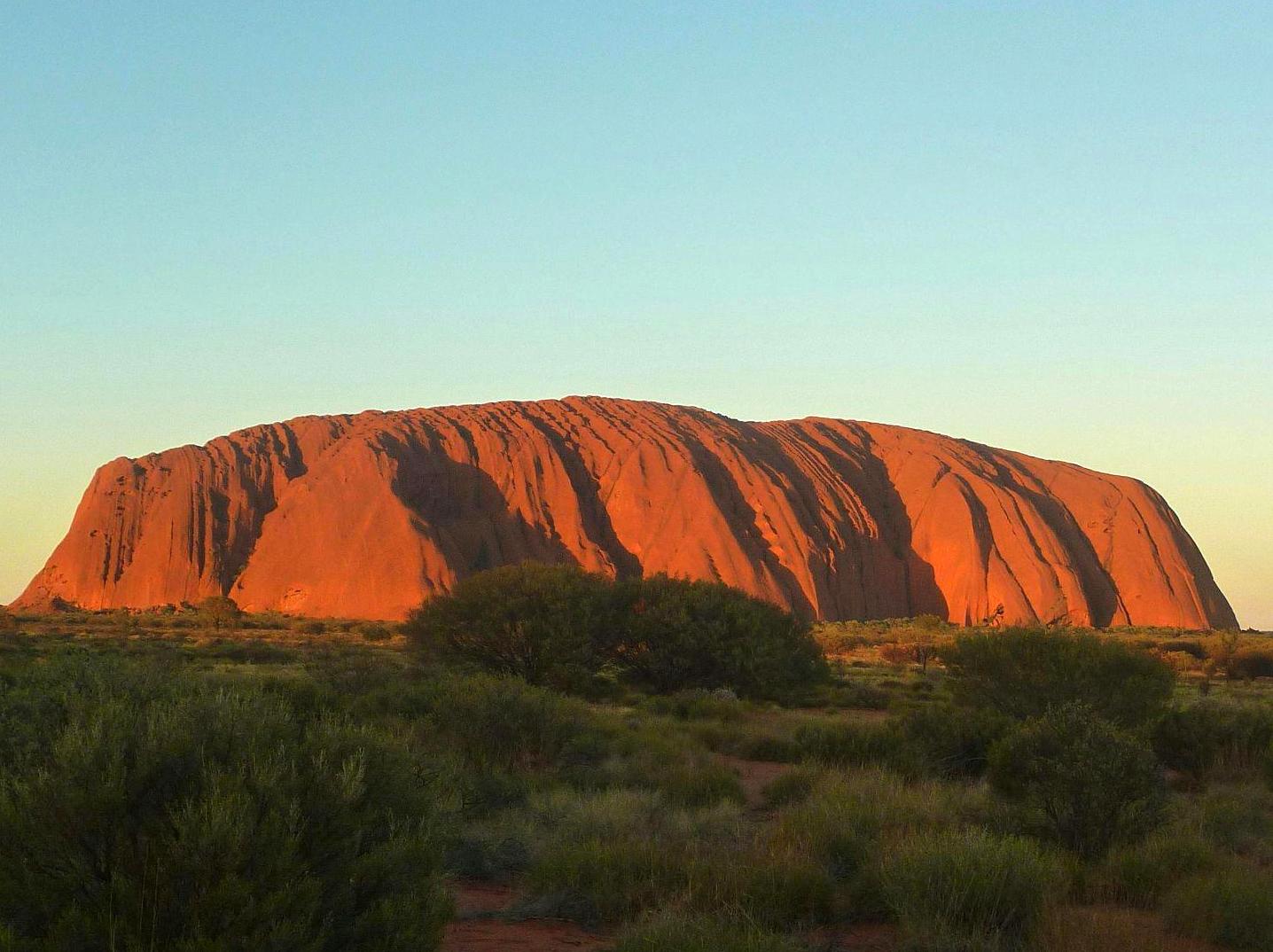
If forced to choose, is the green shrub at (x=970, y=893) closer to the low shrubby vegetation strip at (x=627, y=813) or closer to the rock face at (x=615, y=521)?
the low shrubby vegetation strip at (x=627, y=813)

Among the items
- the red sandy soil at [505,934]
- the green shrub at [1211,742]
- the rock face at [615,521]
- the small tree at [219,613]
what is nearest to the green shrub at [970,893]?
the red sandy soil at [505,934]

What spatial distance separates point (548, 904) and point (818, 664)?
22176mm

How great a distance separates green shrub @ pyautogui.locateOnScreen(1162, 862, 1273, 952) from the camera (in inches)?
267

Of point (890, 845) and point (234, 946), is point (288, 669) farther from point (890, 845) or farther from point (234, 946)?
point (234, 946)

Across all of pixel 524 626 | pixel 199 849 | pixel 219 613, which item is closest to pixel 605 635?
pixel 524 626

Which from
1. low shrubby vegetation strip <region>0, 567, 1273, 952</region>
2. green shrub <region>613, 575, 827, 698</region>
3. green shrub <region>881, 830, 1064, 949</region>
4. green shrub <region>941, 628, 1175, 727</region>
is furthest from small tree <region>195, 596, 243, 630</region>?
green shrub <region>881, 830, 1064, 949</region>

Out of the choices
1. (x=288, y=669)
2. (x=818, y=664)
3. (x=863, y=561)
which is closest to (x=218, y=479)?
(x=863, y=561)

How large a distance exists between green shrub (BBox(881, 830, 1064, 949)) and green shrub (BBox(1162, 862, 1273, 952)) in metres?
0.75

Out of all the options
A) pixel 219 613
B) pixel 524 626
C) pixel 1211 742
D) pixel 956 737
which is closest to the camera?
pixel 956 737

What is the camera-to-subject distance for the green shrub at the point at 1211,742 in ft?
46.5

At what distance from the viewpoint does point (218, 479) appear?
72.2 m

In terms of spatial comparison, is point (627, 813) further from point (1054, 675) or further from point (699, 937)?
point (1054, 675)

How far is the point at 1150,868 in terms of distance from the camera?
7.88m

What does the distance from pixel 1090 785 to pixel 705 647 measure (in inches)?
720
